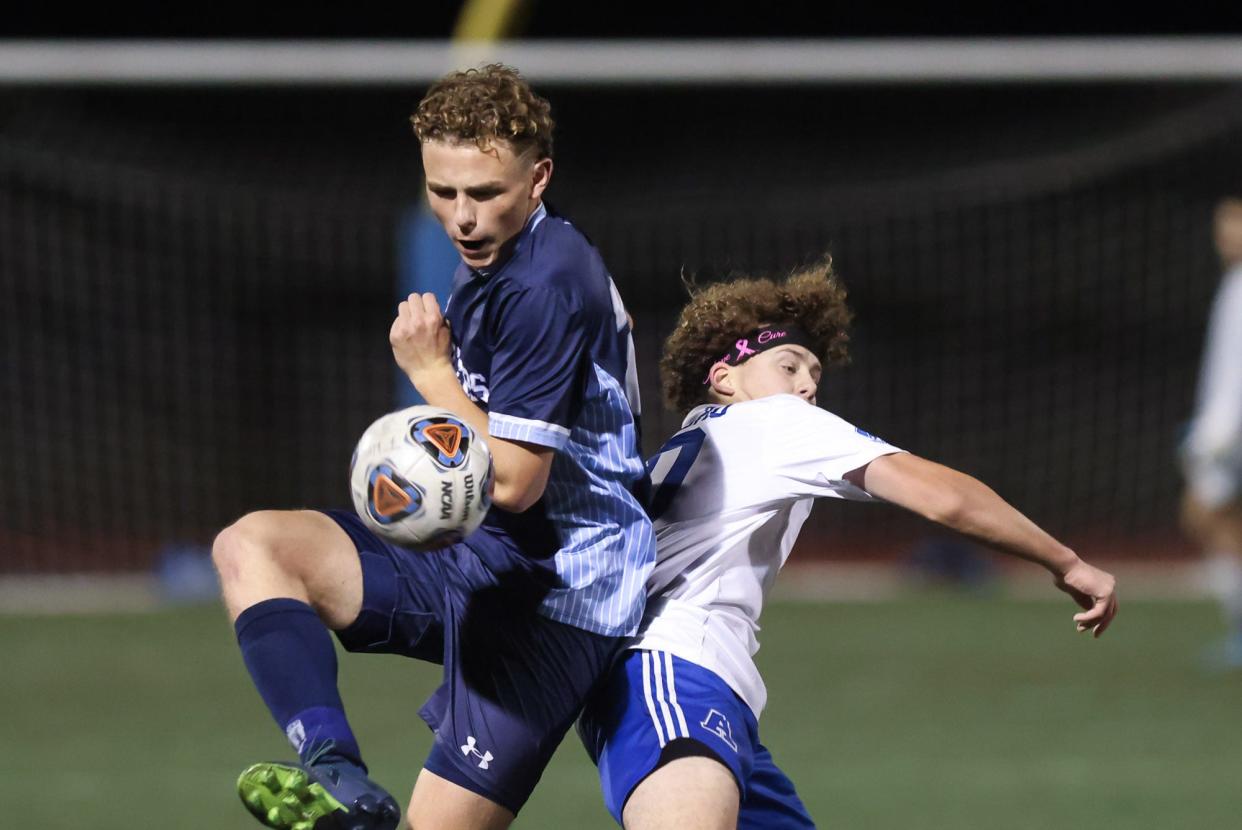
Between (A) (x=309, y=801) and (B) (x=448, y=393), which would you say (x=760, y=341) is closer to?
(B) (x=448, y=393)

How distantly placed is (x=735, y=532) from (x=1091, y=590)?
0.78 m

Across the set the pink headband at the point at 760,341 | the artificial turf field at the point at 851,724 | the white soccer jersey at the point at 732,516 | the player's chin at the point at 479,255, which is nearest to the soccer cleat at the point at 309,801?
the white soccer jersey at the point at 732,516

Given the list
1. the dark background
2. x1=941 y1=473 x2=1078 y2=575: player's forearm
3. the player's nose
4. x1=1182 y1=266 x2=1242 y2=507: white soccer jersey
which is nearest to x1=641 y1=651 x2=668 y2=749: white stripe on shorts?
x1=941 y1=473 x2=1078 y2=575: player's forearm

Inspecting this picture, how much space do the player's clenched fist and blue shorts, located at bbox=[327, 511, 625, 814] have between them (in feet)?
1.31

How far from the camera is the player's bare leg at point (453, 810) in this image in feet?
12.5

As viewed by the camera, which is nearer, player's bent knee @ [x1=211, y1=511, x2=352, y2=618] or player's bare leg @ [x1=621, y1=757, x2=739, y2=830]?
player's bare leg @ [x1=621, y1=757, x2=739, y2=830]

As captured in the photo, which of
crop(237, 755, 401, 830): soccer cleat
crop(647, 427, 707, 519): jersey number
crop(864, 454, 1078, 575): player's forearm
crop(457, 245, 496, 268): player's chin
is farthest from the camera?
crop(647, 427, 707, 519): jersey number

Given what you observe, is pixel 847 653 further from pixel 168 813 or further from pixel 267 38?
pixel 267 38

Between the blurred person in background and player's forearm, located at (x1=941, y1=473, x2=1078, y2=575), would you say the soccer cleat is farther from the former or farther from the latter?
the blurred person in background

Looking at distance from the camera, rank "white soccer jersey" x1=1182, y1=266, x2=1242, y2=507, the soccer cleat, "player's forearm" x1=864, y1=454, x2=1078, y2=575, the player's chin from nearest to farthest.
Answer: the soccer cleat < "player's forearm" x1=864, y1=454, x2=1078, y2=575 < the player's chin < "white soccer jersey" x1=1182, y1=266, x2=1242, y2=507

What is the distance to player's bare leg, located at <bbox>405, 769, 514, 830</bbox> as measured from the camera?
3.80 m

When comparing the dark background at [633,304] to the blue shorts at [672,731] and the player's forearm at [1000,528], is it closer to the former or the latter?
the blue shorts at [672,731]

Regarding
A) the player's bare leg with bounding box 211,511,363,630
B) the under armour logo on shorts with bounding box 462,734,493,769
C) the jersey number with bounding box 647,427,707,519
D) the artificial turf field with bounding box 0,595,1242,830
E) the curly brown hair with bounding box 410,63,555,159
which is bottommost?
the artificial turf field with bounding box 0,595,1242,830

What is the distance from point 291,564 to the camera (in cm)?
368
